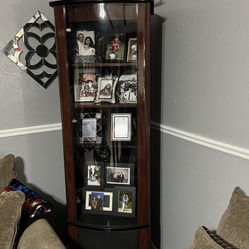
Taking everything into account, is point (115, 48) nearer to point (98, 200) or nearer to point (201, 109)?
point (201, 109)

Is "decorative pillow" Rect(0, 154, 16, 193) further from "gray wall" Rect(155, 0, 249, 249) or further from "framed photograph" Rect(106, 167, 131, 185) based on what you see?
"gray wall" Rect(155, 0, 249, 249)

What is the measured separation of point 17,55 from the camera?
6.89ft

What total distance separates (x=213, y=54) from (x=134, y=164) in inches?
30.2

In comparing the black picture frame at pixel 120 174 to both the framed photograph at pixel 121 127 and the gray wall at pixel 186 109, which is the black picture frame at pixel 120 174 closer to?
the framed photograph at pixel 121 127

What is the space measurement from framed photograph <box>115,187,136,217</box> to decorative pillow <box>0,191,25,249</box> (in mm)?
638

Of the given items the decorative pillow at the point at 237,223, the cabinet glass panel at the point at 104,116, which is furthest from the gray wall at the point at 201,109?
the cabinet glass panel at the point at 104,116

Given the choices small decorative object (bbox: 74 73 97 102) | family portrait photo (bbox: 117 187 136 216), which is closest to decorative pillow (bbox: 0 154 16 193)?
small decorative object (bbox: 74 73 97 102)

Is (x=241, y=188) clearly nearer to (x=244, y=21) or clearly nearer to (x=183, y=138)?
(x=183, y=138)

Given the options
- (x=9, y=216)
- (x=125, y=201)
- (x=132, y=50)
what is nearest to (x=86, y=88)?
(x=132, y=50)

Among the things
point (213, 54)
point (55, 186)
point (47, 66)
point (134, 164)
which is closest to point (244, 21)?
point (213, 54)

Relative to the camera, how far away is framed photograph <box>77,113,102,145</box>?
2.04 meters

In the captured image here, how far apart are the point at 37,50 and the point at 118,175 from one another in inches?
36.6

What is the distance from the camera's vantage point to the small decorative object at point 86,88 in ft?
6.59

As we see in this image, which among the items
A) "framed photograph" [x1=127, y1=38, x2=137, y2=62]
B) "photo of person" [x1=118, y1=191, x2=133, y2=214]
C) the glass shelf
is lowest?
"photo of person" [x1=118, y1=191, x2=133, y2=214]
